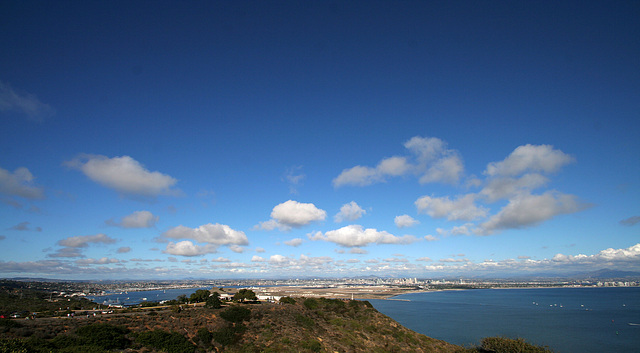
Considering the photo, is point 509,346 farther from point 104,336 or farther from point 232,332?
point 104,336

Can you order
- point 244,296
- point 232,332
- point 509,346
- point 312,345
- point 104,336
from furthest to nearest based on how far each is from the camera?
point 244,296
point 509,346
point 312,345
point 232,332
point 104,336

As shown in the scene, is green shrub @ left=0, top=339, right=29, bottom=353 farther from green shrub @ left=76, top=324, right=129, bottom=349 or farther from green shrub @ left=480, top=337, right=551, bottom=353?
green shrub @ left=480, top=337, right=551, bottom=353

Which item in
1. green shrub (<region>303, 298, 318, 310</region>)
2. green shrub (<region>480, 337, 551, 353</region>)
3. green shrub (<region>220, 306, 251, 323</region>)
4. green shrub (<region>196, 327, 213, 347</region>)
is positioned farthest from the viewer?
green shrub (<region>303, 298, 318, 310</region>)

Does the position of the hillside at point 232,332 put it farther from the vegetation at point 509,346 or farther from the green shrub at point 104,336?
the vegetation at point 509,346

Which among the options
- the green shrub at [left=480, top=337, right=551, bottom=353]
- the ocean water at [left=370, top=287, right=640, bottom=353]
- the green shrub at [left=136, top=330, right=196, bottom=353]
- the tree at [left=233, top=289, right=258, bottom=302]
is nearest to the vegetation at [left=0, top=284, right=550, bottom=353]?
the green shrub at [left=136, top=330, right=196, bottom=353]

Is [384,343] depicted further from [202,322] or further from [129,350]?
[129,350]

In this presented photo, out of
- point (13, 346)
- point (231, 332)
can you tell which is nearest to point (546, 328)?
point (231, 332)

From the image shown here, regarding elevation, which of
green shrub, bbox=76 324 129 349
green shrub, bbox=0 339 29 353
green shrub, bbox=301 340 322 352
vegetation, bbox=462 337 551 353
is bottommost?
vegetation, bbox=462 337 551 353

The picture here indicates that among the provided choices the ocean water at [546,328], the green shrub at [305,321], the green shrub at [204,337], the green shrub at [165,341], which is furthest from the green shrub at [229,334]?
the ocean water at [546,328]

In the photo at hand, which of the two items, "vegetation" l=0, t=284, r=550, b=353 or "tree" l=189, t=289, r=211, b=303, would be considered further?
"tree" l=189, t=289, r=211, b=303

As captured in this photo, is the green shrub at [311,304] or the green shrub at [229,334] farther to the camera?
the green shrub at [311,304]

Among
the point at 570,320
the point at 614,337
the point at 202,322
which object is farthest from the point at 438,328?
the point at 202,322
